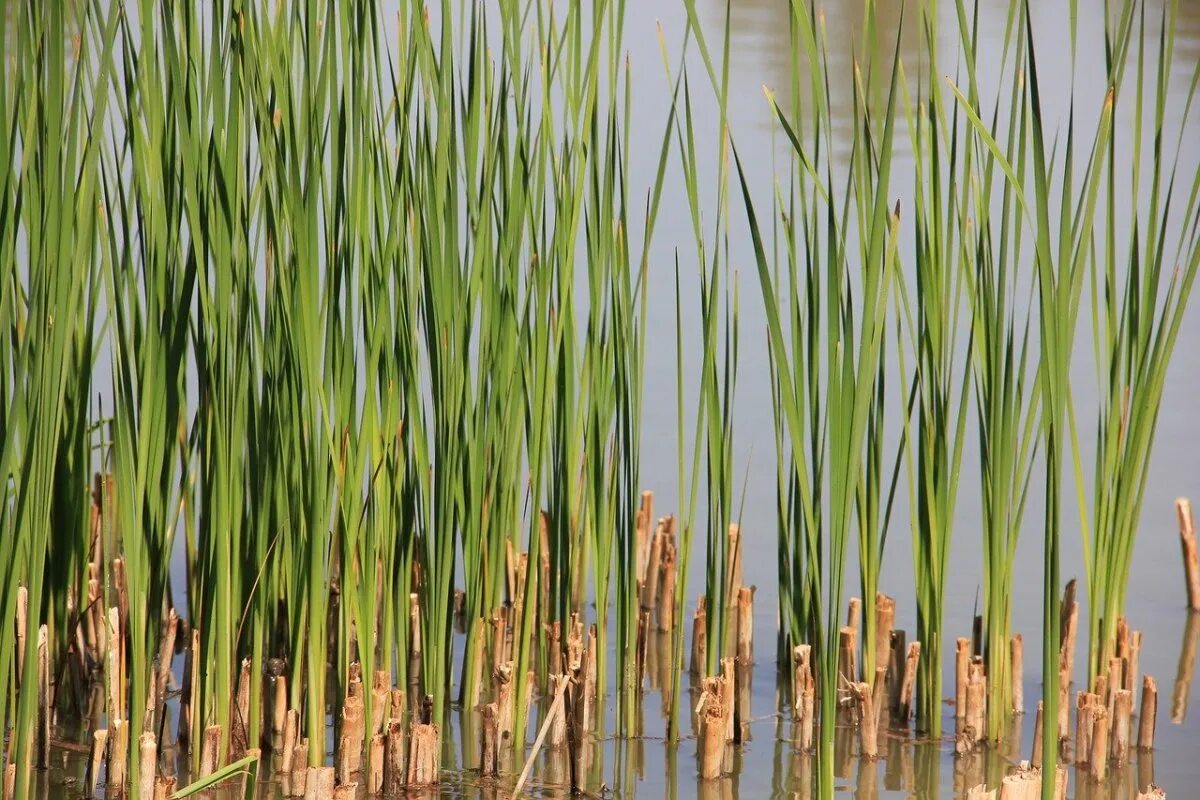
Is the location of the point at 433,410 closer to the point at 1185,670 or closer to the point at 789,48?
the point at 1185,670

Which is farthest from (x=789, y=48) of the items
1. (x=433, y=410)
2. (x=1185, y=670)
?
(x=433, y=410)

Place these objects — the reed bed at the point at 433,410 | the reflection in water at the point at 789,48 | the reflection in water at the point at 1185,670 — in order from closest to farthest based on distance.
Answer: the reed bed at the point at 433,410
the reflection in water at the point at 1185,670
the reflection in water at the point at 789,48

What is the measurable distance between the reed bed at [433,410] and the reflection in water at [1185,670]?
0.23m

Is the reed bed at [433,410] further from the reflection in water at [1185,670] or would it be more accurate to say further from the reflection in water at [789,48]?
the reflection in water at [789,48]

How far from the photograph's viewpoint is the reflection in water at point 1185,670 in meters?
2.53

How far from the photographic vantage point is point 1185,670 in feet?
8.91

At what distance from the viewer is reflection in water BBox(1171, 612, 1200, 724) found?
Result: 2.53 meters

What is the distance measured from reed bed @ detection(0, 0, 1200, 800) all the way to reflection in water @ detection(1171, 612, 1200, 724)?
0.77ft

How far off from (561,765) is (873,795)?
47 cm

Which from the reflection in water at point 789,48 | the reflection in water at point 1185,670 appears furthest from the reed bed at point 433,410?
the reflection in water at point 789,48

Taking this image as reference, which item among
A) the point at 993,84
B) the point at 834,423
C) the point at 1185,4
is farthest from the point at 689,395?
the point at 1185,4

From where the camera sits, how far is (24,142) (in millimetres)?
1755

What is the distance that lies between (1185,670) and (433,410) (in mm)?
1544

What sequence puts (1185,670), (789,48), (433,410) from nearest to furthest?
(433,410), (1185,670), (789,48)
